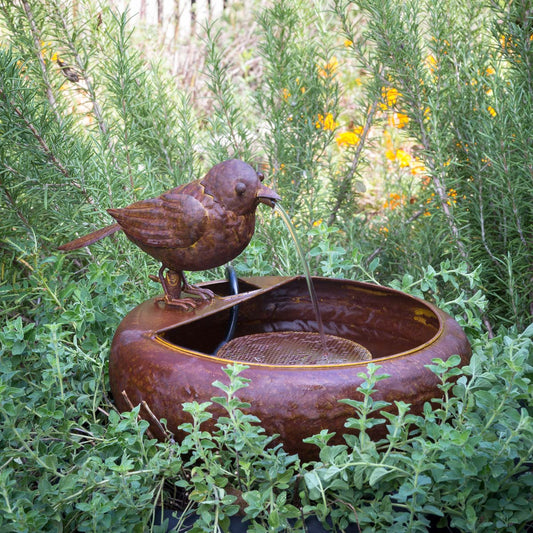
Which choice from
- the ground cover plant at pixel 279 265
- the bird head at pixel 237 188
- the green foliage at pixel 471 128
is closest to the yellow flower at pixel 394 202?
the ground cover plant at pixel 279 265

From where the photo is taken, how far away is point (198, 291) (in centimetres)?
144

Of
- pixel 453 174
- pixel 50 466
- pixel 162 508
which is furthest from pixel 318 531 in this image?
pixel 453 174

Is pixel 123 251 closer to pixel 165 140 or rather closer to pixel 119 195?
pixel 119 195

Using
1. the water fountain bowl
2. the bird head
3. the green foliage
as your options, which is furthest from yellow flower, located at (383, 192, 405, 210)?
the bird head

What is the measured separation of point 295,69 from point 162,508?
5.15ft

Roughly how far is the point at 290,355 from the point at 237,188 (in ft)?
1.47

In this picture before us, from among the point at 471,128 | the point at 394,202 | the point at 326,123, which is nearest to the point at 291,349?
the point at 471,128

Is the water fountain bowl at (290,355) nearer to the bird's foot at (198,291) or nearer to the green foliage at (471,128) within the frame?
the bird's foot at (198,291)

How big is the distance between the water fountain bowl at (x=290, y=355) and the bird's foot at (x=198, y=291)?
0.02m

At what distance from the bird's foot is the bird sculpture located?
0.15 feet

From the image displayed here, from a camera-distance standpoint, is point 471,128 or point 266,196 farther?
point 471,128

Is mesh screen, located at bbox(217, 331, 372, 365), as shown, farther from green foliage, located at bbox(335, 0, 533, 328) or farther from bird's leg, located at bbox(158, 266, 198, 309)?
green foliage, located at bbox(335, 0, 533, 328)

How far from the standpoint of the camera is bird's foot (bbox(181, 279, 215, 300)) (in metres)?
1.42

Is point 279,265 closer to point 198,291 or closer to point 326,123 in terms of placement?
point 326,123
